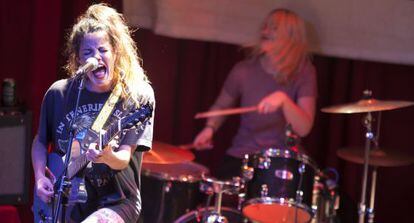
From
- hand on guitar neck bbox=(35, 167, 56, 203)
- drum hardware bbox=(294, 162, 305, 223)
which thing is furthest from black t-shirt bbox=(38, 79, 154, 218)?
drum hardware bbox=(294, 162, 305, 223)

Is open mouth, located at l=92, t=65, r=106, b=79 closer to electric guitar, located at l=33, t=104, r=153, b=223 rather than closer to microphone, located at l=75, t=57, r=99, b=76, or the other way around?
microphone, located at l=75, t=57, r=99, b=76

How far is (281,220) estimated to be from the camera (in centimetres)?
369

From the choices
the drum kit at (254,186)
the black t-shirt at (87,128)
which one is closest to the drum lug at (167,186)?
the drum kit at (254,186)

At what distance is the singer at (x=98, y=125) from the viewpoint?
8.51 feet

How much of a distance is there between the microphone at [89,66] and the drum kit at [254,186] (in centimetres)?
106

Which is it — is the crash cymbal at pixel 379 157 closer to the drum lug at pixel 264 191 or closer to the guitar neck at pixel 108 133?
the drum lug at pixel 264 191

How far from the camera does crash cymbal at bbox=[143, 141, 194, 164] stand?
3.53m

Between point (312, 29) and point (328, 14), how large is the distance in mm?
133

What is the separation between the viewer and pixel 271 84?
13.1 ft

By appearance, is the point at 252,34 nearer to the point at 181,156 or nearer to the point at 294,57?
the point at 294,57

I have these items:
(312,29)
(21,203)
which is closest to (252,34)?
(312,29)

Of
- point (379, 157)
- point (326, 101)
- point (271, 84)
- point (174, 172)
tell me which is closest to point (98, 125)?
point (174, 172)

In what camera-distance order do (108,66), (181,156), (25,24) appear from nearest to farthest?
(108,66)
(181,156)
(25,24)

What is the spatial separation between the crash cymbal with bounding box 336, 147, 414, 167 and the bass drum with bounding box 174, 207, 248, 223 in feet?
2.15
